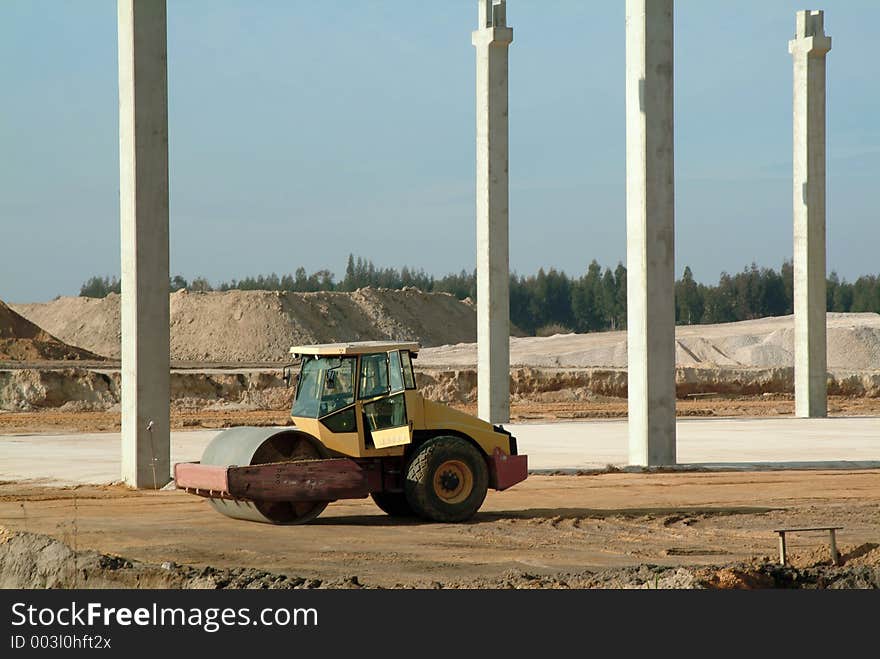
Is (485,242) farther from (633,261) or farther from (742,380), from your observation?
(742,380)

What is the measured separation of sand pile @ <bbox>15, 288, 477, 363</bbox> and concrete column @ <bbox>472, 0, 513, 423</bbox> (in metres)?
37.1

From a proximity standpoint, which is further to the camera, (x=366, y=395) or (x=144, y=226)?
(x=144, y=226)

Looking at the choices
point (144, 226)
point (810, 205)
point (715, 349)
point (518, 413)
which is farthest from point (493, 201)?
point (715, 349)

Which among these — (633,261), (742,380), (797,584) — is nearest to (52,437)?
(633,261)

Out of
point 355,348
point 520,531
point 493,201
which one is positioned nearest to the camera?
point 355,348

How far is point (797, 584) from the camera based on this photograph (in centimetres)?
989

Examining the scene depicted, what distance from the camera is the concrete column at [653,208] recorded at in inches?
848

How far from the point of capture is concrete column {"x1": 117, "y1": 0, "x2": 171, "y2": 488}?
1834 centimetres

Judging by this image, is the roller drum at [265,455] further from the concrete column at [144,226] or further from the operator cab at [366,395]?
the concrete column at [144,226]

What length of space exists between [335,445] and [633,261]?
9.35 metres

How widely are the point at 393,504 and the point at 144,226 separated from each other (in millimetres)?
6221

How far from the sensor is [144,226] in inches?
723

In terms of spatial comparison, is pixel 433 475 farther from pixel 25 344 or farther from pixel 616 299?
pixel 616 299

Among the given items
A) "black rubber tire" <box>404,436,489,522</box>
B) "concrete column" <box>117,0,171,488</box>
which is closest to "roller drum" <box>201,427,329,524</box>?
"black rubber tire" <box>404,436,489,522</box>
